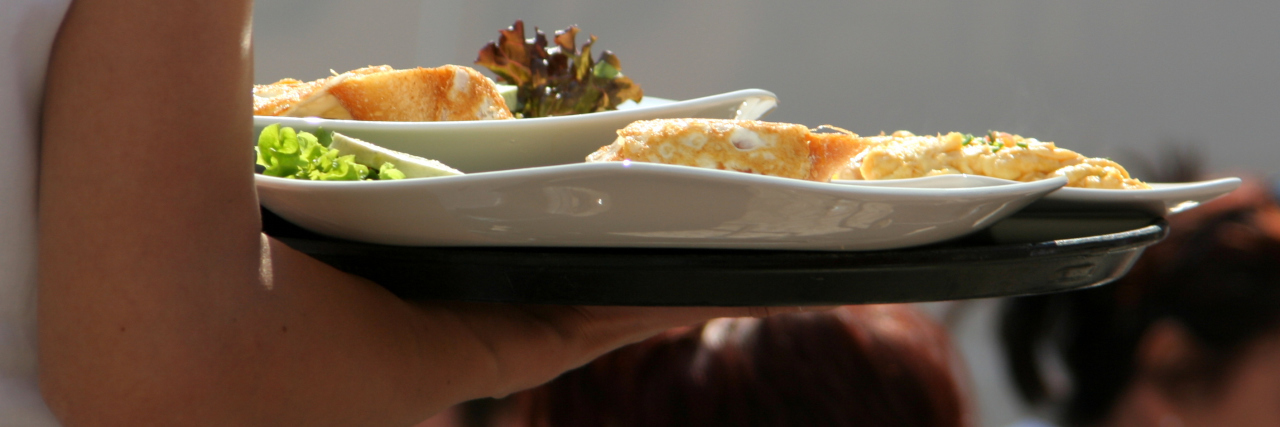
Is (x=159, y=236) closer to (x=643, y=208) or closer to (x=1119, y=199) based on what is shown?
(x=643, y=208)

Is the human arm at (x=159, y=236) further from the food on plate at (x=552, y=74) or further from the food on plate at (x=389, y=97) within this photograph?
the food on plate at (x=552, y=74)

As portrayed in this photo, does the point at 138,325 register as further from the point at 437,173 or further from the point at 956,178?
the point at 956,178

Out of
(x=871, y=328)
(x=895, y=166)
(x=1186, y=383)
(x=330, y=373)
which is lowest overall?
(x=1186, y=383)

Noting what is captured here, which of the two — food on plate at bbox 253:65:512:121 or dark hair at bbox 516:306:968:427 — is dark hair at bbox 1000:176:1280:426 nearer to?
dark hair at bbox 516:306:968:427

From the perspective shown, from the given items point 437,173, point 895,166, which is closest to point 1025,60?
point 895,166

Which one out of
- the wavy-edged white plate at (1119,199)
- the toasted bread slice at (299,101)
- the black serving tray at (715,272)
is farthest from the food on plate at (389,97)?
the wavy-edged white plate at (1119,199)

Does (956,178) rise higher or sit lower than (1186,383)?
higher
